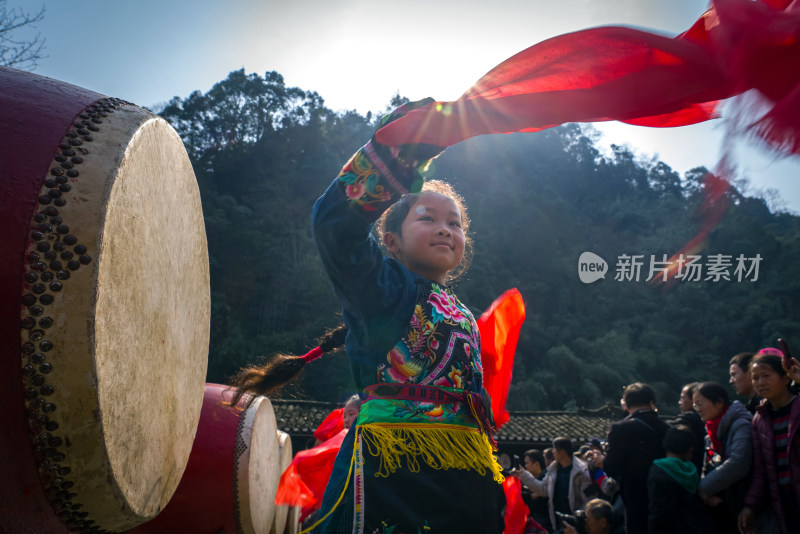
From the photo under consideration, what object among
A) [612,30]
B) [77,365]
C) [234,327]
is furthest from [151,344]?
[234,327]

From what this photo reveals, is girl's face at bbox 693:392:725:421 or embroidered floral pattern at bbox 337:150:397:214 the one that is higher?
embroidered floral pattern at bbox 337:150:397:214

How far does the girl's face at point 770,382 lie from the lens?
3.08 m

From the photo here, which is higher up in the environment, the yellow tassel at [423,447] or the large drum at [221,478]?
the yellow tassel at [423,447]

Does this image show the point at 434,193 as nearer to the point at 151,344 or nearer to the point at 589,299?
the point at 151,344

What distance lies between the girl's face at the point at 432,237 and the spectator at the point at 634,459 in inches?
97.9

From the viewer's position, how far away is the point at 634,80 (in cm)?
138

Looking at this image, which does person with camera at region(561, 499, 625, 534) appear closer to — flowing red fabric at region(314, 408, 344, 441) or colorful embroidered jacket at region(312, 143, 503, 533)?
flowing red fabric at region(314, 408, 344, 441)

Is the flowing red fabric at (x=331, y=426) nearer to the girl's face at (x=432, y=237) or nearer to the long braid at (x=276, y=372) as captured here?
the long braid at (x=276, y=372)

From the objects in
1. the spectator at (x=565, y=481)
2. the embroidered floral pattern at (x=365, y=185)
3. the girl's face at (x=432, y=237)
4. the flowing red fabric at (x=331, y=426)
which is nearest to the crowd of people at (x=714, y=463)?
the spectator at (x=565, y=481)

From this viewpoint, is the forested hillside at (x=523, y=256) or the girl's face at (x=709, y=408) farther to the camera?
the forested hillside at (x=523, y=256)

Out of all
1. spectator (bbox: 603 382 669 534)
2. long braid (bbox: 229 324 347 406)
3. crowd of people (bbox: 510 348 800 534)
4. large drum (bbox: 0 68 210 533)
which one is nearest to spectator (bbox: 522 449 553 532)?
crowd of people (bbox: 510 348 800 534)

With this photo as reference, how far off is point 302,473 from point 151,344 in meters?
1.84

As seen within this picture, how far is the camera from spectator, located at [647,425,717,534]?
3.32m

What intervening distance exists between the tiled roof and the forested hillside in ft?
9.04
